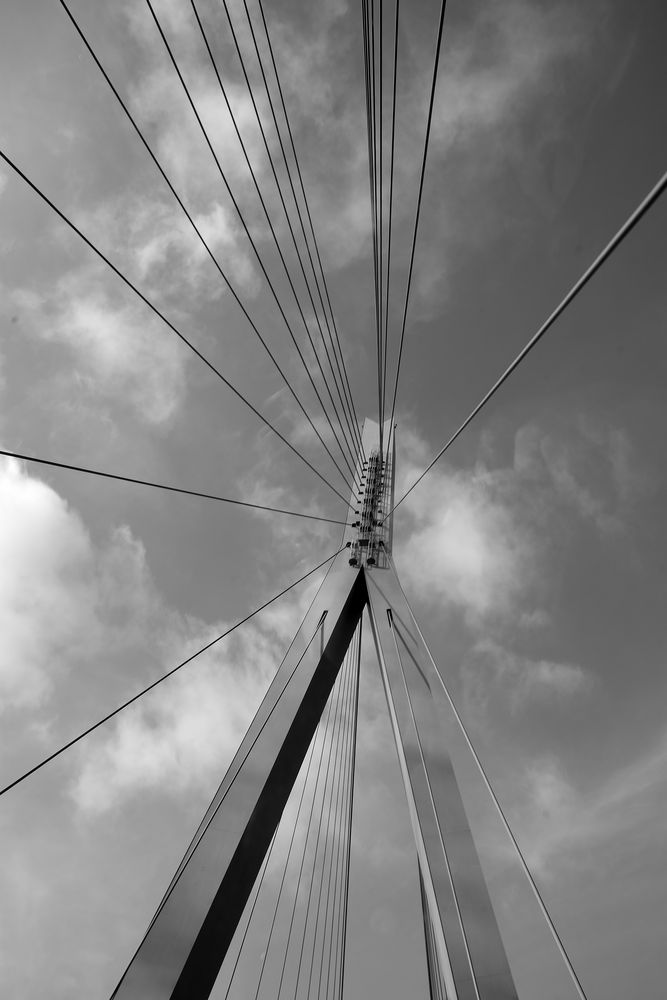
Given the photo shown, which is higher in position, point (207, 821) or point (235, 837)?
point (207, 821)

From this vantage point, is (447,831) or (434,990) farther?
(434,990)

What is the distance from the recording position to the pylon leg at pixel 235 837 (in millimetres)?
4660

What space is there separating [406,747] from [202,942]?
13.3 ft

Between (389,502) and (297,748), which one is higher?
(389,502)

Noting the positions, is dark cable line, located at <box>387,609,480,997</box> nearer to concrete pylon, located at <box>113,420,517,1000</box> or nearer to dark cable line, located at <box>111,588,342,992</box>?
concrete pylon, located at <box>113,420,517,1000</box>

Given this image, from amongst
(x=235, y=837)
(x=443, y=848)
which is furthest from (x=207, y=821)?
(x=443, y=848)

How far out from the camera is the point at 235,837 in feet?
19.6

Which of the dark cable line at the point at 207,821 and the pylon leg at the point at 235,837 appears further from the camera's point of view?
the dark cable line at the point at 207,821

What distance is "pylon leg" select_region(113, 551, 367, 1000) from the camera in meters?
4.66

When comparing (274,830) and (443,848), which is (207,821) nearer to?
(274,830)

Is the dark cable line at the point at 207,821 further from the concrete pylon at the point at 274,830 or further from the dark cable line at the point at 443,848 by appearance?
the dark cable line at the point at 443,848

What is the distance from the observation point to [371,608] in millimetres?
11211

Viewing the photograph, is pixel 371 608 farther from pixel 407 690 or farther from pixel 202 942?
pixel 202 942

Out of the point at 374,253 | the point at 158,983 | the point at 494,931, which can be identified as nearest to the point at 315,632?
the point at 494,931
